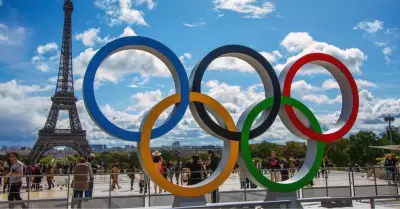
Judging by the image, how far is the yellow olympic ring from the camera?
9508 millimetres

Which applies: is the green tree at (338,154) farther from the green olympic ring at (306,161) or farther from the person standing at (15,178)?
the person standing at (15,178)

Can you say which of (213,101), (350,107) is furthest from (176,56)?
(350,107)

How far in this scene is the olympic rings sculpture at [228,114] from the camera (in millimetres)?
9547

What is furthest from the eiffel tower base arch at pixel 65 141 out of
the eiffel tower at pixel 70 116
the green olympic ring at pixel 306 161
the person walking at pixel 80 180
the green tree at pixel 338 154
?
the green olympic ring at pixel 306 161

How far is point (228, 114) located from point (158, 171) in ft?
8.31

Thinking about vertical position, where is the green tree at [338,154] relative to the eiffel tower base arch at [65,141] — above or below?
below

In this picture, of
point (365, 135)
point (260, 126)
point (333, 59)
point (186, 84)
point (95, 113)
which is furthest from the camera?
point (365, 135)

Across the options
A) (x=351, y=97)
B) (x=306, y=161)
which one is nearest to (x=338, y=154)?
(x=351, y=97)

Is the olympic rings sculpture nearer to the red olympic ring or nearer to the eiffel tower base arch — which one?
the red olympic ring

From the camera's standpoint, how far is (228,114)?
10.6m

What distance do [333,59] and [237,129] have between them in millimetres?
3848

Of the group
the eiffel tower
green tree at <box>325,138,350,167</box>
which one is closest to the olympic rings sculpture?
green tree at <box>325,138,350,167</box>

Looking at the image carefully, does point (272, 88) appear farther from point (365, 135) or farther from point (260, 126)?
point (365, 135)

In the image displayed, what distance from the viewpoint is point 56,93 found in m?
61.3
